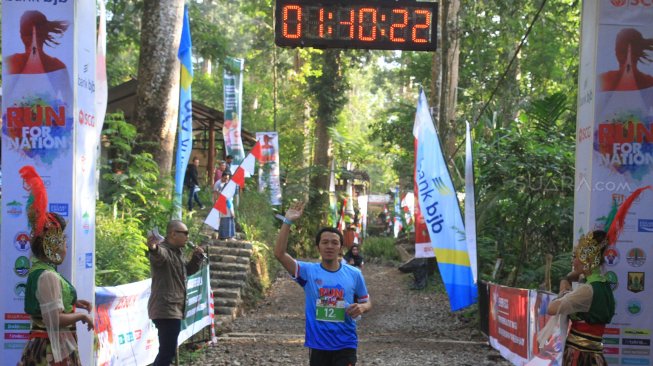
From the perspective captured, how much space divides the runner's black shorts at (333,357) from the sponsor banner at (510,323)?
4.76 meters

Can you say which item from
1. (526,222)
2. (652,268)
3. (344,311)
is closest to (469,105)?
(526,222)

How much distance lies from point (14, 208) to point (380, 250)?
2837 centimetres

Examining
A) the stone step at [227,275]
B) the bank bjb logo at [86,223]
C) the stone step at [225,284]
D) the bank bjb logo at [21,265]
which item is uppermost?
the bank bjb logo at [86,223]

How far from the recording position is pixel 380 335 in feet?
52.4

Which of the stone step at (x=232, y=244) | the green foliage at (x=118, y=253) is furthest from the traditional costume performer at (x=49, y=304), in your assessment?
the stone step at (x=232, y=244)

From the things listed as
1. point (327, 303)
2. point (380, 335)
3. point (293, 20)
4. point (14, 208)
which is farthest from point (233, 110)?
point (327, 303)

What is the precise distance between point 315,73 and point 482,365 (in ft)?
79.1

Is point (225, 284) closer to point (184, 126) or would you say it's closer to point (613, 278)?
point (184, 126)

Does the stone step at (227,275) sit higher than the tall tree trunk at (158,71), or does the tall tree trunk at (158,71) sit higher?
the tall tree trunk at (158,71)

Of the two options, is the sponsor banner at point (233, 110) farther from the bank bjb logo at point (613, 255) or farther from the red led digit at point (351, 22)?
the bank bjb logo at point (613, 255)

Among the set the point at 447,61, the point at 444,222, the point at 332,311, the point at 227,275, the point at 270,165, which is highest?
the point at 447,61

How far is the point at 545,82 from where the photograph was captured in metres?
33.3

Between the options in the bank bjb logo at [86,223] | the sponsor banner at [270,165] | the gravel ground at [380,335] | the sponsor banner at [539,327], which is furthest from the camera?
the sponsor banner at [270,165]

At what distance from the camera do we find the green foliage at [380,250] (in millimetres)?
34344
